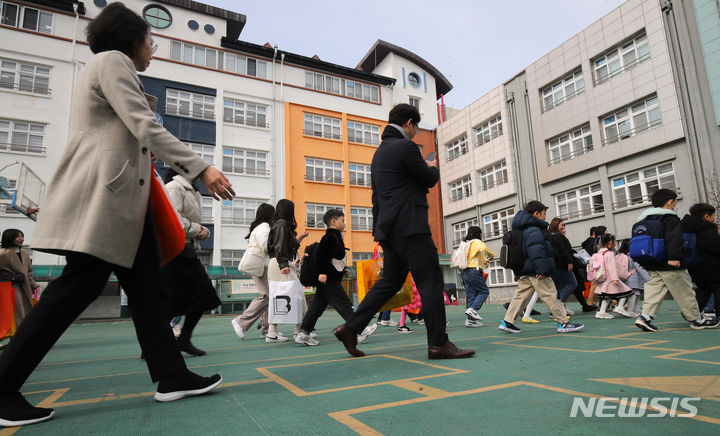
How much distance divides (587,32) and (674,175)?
28.1 ft

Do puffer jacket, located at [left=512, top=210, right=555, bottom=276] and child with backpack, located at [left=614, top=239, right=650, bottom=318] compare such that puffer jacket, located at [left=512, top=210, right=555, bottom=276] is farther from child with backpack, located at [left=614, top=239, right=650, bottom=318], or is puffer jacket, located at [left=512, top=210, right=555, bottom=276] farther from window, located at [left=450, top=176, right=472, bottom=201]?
window, located at [left=450, top=176, right=472, bottom=201]

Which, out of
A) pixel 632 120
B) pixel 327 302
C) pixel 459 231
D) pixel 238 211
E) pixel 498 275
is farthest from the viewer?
pixel 459 231

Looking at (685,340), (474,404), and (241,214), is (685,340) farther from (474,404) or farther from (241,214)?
(241,214)

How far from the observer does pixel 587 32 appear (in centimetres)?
2159

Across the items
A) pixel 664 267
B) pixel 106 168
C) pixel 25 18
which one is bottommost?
pixel 664 267

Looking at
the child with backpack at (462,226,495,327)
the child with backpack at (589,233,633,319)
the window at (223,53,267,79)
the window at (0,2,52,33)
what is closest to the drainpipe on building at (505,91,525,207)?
the window at (223,53,267,79)

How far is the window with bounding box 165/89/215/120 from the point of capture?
23.8m

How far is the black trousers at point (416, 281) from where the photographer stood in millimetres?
3541

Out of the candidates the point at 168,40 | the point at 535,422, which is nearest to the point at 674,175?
the point at 535,422

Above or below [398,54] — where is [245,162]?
below

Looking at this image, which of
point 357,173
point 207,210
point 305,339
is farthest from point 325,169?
point 305,339

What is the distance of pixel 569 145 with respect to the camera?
74.1 feet

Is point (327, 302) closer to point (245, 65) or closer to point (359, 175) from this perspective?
point (359, 175)

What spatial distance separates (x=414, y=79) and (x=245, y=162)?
590 inches
